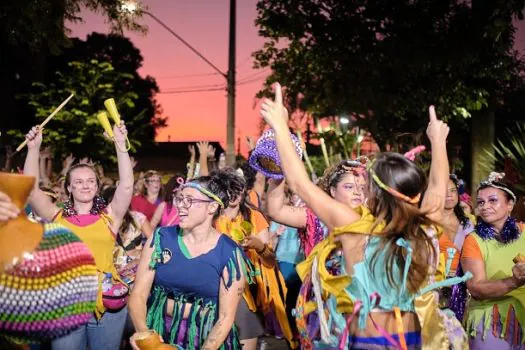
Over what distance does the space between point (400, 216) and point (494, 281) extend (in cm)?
165

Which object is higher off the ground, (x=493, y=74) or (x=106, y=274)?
(x=493, y=74)

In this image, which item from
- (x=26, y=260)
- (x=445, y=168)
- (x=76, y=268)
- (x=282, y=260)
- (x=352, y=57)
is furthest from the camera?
(x=352, y=57)

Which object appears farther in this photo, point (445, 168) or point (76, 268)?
point (445, 168)

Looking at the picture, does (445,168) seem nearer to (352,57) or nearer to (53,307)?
(53,307)

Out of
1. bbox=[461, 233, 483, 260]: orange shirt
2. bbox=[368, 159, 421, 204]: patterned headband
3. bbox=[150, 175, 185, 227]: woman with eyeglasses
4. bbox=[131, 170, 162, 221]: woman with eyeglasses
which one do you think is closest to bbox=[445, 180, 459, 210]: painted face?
bbox=[461, 233, 483, 260]: orange shirt

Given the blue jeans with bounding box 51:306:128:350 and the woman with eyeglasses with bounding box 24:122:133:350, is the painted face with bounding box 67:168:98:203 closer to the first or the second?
the woman with eyeglasses with bounding box 24:122:133:350

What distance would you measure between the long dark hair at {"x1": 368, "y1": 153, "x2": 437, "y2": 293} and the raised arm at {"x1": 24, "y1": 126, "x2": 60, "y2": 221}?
2.41 m

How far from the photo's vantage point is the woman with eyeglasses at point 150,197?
29.9 ft

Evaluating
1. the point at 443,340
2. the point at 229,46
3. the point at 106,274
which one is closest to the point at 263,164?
the point at 106,274

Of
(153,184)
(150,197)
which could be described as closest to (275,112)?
(153,184)

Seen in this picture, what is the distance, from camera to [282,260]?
695cm

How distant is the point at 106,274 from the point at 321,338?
7.13ft

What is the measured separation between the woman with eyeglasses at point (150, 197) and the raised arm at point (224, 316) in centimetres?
544

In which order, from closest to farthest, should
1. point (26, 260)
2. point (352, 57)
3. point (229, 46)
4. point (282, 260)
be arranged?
point (26, 260) → point (282, 260) → point (229, 46) → point (352, 57)
